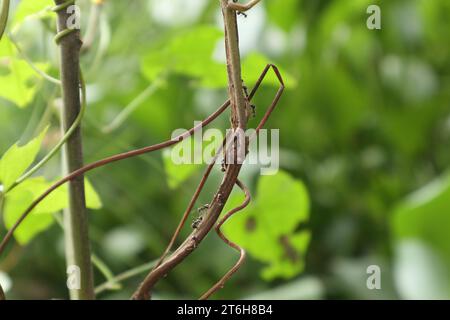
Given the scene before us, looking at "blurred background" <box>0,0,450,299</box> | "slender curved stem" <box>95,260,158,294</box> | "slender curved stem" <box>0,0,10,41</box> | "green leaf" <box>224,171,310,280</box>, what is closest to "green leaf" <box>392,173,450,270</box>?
"blurred background" <box>0,0,450,299</box>

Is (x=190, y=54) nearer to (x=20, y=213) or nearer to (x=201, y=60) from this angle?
(x=201, y=60)

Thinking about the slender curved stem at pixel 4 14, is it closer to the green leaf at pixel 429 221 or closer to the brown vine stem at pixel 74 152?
the brown vine stem at pixel 74 152

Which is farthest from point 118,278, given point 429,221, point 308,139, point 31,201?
point 308,139

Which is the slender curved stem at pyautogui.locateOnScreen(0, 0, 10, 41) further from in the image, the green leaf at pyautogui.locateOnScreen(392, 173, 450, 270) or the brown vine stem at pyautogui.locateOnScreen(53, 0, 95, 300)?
the green leaf at pyautogui.locateOnScreen(392, 173, 450, 270)
